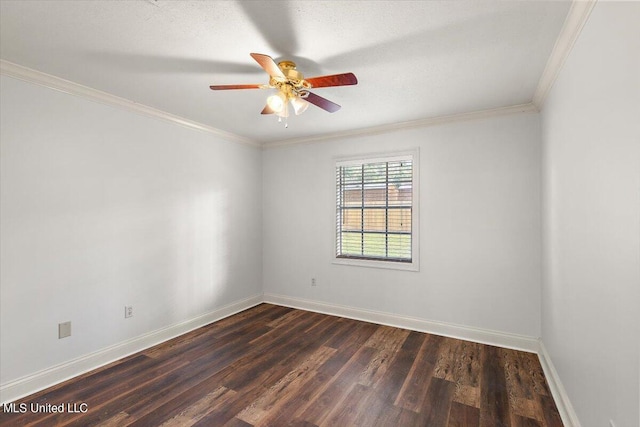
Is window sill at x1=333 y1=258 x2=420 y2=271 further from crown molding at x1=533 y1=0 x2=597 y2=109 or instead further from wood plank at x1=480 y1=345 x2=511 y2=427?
crown molding at x1=533 y1=0 x2=597 y2=109

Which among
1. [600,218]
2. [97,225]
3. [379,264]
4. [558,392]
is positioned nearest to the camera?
[600,218]

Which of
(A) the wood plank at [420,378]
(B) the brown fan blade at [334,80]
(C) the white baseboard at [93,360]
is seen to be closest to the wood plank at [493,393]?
(A) the wood plank at [420,378]

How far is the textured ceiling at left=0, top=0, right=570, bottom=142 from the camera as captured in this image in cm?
163

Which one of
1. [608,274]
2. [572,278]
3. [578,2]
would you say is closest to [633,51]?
[578,2]

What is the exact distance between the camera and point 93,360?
272 centimetres

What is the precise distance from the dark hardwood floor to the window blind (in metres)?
1.07

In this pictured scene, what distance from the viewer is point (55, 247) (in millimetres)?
2508

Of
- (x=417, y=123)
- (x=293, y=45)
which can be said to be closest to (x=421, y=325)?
(x=417, y=123)

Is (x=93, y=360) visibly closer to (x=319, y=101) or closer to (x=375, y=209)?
(x=319, y=101)

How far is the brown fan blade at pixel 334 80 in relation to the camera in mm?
1850

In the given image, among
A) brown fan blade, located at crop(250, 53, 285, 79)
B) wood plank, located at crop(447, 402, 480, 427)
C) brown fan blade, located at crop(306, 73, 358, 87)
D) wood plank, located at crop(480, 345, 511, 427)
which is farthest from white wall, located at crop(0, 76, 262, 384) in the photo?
wood plank, located at crop(480, 345, 511, 427)

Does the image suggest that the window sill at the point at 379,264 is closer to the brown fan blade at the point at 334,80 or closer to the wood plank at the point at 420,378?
the wood plank at the point at 420,378

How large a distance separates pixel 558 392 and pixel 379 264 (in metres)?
2.05
